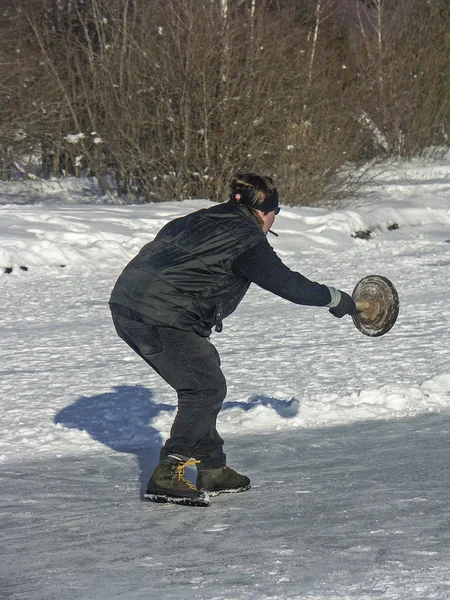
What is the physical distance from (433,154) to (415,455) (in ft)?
78.8

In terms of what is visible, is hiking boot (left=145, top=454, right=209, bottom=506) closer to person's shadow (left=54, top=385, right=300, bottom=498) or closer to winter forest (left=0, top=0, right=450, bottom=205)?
person's shadow (left=54, top=385, right=300, bottom=498)

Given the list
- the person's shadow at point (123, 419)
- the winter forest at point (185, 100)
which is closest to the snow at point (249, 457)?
→ the person's shadow at point (123, 419)

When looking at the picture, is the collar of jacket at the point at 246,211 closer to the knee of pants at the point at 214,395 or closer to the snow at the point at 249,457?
the knee of pants at the point at 214,395

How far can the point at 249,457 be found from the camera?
5.12 metres

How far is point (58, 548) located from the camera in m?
3.77

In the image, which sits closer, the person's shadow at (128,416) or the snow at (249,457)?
the snow at (249,457)

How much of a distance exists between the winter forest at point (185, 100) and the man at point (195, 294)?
14.5 meters

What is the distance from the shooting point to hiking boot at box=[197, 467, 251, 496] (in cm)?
441

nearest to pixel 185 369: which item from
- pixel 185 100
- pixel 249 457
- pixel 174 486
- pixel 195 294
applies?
pixel 195 294

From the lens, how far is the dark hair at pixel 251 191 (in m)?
4.14

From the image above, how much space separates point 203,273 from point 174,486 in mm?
909

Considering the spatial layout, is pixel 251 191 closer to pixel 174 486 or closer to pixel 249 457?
pixel 174 486

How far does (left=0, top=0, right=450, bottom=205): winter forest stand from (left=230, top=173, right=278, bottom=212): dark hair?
1450 cm

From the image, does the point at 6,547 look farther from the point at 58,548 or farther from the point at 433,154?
the point at 433,154
